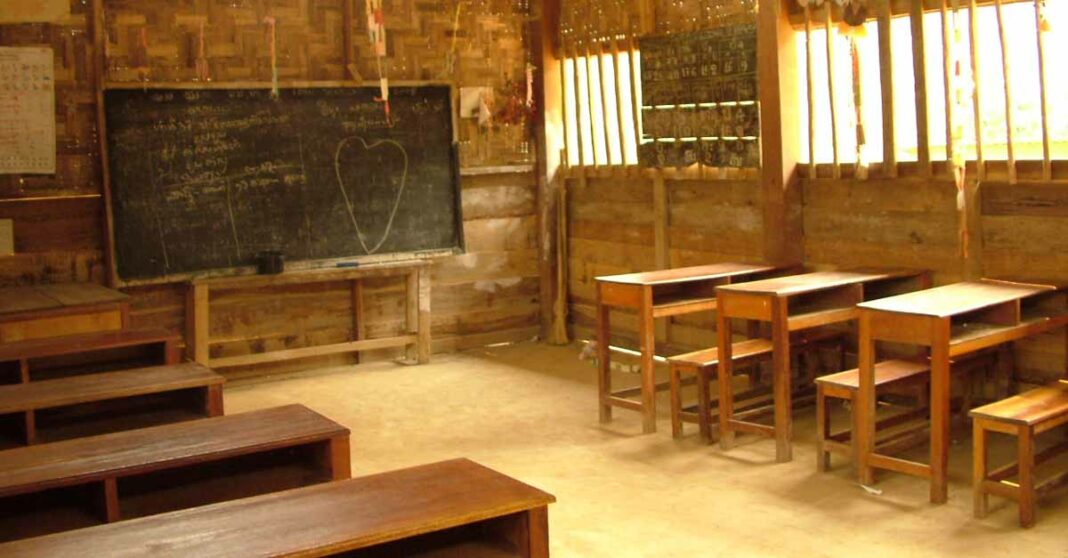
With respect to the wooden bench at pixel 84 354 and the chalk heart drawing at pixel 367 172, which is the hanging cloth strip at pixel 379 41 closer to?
the chalk heart drawing at pixel 367 172

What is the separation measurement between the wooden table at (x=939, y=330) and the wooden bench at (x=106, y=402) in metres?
2.59

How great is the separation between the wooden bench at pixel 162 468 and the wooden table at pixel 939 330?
90.5 inches

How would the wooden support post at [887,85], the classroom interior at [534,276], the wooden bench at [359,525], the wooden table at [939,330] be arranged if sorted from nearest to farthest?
the wooden bench at [359,525]
the classroom interior at [534,276]
the wooden table at [939,330]
the wooden support post at [887,85]

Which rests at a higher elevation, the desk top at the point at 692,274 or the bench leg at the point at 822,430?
the desk top at the point at 692,274

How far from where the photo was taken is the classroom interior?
3758 millimetres

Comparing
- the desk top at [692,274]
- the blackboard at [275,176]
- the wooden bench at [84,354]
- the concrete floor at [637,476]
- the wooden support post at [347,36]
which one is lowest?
the concrete floor at [637,476]

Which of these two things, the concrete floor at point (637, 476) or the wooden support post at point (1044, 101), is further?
the wooden support post at point (1044, 101)

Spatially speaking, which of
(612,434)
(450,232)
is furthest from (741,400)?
(450,232)

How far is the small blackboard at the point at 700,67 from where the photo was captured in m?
6.70

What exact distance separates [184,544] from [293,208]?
203 inches

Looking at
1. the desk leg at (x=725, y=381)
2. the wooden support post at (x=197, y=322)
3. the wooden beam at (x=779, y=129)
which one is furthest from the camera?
the wooden support post at (x=197, y=322)

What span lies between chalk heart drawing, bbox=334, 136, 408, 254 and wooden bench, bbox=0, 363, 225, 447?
10.2 ft

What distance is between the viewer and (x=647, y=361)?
580cm

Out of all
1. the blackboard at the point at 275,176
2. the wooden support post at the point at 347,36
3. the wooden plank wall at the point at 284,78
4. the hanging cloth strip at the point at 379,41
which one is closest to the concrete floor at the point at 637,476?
the wooden plank wall at the point at 284,78
